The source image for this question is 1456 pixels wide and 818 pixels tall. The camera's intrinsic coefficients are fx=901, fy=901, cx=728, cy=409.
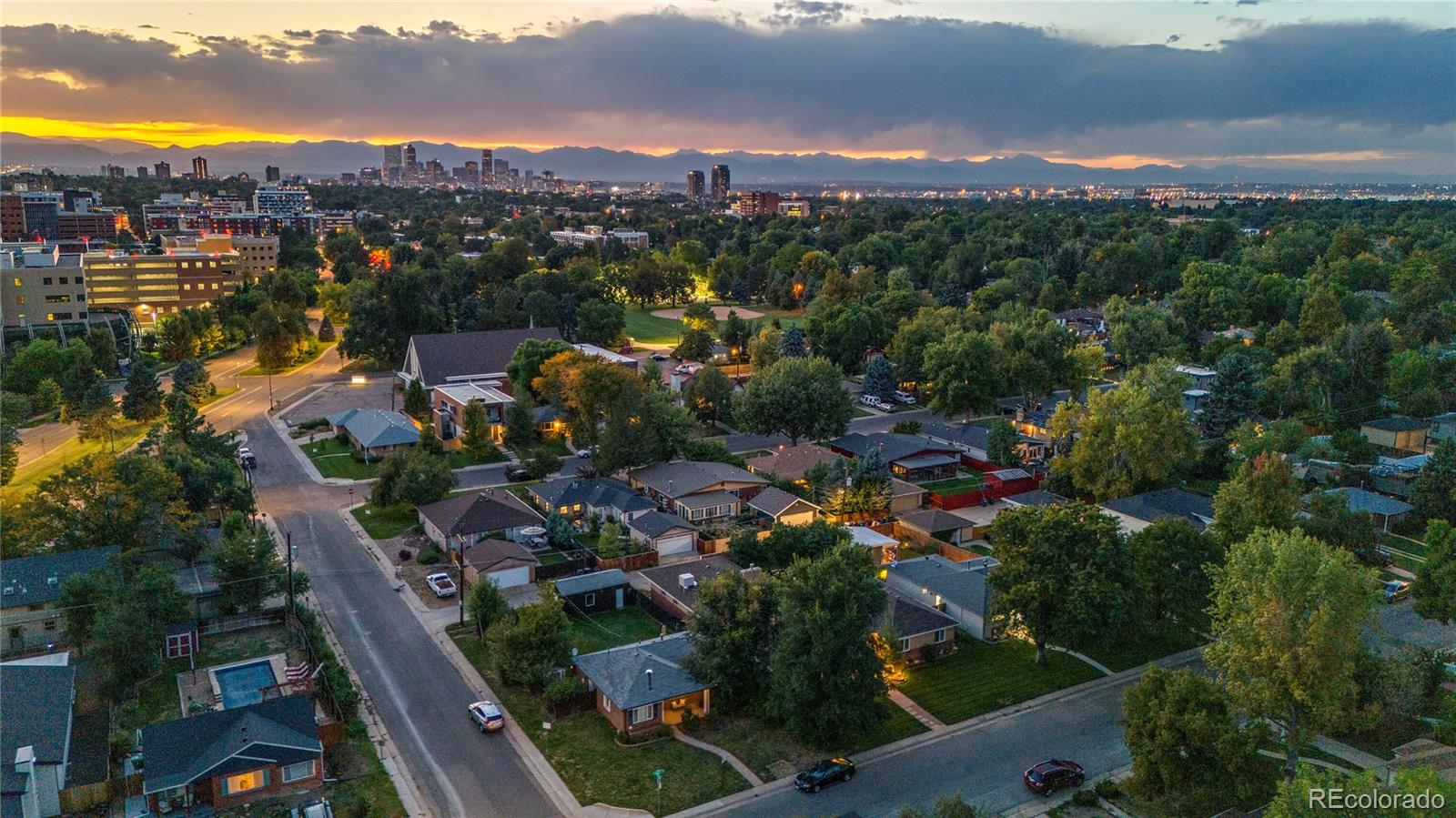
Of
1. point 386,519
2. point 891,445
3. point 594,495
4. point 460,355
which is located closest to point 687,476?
point 594,495

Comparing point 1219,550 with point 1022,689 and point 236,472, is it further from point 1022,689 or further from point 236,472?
point 236,472

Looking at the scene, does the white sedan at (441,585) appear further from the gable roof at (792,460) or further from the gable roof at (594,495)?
the gable roof at (792,460)

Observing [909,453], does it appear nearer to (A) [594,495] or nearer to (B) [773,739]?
(A) [594,495]

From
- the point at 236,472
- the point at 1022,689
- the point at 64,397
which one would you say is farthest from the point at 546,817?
the point at 64,397

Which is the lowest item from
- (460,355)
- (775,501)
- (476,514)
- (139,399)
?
(775,501)

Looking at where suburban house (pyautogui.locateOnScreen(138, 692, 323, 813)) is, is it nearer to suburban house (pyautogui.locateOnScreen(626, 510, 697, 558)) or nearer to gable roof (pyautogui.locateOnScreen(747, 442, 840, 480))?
suburban house (pyautogui.locateOnScreen(626, 510, 697, 558))

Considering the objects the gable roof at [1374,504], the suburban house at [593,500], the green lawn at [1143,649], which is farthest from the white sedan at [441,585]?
the gable roof at [1374,504]
